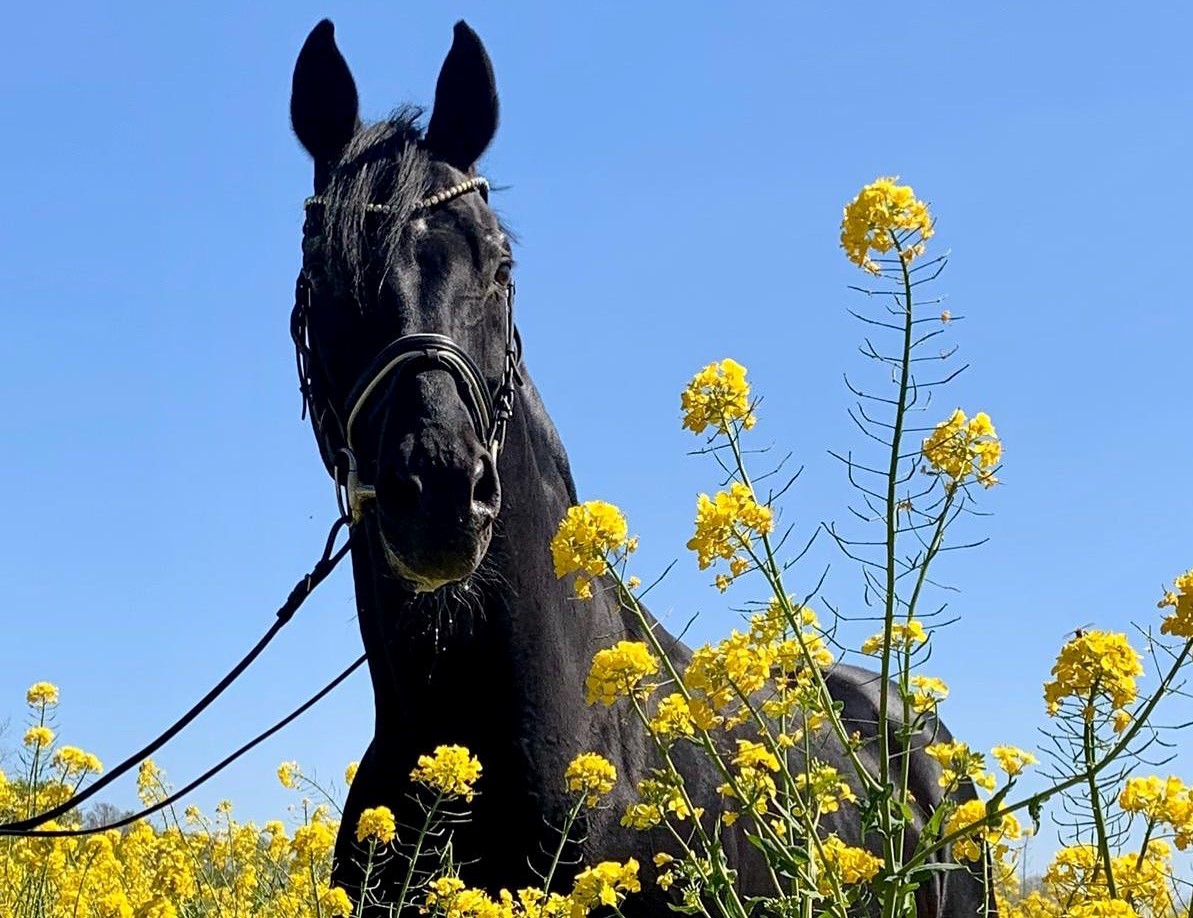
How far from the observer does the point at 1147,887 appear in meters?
2.96

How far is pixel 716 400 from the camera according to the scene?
274 cm

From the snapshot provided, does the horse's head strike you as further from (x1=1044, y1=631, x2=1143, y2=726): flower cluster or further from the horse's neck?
(x1=1044, y1=631, x2=1143, y2=726): flower cluster

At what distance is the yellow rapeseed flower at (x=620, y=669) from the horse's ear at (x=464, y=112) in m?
2.19

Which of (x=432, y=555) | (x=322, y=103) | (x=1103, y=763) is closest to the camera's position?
(x=1103, y=763)

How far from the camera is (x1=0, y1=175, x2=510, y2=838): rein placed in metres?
3.65

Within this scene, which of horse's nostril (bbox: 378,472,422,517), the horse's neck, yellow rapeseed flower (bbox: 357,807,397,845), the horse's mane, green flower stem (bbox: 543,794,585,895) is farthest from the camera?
the horse's neck

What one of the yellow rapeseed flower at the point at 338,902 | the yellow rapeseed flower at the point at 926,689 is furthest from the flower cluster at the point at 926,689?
the yellow rapeseed flower at the point at 338,902

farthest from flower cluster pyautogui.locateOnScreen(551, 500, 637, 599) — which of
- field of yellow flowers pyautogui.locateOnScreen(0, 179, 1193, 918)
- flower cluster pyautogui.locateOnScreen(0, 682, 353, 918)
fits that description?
flower cluster pyautogui.locateOnScreen(0, 682, 353, 918)

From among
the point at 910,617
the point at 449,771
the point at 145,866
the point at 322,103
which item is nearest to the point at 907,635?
the point at 910,617

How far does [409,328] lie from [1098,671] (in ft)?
6.62

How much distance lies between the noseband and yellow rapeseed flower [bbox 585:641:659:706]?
86 centimetres

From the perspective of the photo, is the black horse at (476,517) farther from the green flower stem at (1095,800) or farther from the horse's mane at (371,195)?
the green flower stem at (1095,800)

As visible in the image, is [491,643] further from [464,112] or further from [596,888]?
[464,112]

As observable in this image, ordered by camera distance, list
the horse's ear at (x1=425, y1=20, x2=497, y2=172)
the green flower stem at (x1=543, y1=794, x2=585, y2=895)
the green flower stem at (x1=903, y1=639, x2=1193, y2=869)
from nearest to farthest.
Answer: the green flower stem at (x1=903, y1=639, x2=1193, y2=869) < the green flower stem at (x1=543, y1=794, x2=585, y2=895) < the horse's ear at (x1=425, y1=20, x2=497, y2=172)
